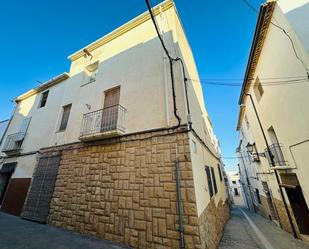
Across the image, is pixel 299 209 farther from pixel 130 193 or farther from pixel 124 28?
pixel 124 28

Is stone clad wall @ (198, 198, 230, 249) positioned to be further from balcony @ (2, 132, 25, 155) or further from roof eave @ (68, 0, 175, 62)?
balcony @ (2, 132, 25, 155)

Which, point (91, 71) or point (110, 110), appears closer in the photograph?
point (110, 110)

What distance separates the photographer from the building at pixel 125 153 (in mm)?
3787

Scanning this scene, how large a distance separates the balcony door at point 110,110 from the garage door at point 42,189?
294 centimetres

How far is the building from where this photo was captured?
3787 millimetres

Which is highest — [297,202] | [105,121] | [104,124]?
[105,121]

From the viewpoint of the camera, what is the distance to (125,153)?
16.1 feet

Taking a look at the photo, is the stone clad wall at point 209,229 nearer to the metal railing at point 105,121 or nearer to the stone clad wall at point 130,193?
the stone clad wall at point 130,193

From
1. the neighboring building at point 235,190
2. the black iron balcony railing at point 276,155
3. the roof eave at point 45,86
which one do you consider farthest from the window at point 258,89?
the neighboring building at point 235,190

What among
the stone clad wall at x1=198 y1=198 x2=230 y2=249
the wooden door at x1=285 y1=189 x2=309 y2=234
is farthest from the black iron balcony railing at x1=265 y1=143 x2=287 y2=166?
the stone clad wall at x1=198 y1=198 x2=230 y2=249

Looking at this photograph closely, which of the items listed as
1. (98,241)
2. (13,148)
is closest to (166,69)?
(98,241)

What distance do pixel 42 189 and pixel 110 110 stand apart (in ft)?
15.4

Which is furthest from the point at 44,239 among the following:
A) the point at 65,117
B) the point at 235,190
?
the point at 235,190

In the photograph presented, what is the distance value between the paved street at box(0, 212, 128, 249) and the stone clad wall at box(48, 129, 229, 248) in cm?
23
